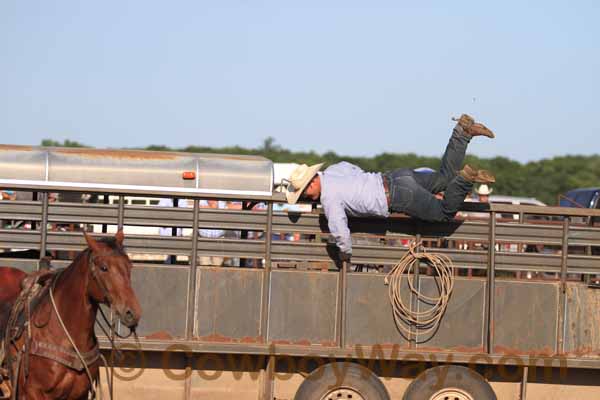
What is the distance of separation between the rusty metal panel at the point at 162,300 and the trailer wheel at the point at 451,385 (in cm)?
224

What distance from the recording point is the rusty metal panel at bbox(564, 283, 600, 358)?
843cm

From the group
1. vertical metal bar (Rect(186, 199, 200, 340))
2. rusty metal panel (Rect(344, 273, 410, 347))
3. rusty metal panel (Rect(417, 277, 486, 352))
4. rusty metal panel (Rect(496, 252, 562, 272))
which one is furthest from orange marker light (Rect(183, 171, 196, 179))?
rusty metal panel (Rect(496, 252, 562, 272))

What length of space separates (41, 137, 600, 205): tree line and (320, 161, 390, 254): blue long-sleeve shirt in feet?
104

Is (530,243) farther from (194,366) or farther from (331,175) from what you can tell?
(194,366)

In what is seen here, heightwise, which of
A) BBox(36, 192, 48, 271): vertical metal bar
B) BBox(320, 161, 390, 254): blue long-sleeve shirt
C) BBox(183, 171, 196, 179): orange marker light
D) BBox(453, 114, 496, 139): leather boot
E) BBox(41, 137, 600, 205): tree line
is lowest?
BBox(36, 192, 48, 271): vertical metal bar

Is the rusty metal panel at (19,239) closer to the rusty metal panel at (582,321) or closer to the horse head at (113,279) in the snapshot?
the horse head at (113,279)

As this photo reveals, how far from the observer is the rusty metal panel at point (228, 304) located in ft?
27.0

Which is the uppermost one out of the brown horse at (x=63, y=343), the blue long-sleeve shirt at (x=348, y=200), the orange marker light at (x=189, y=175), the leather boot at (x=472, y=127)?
the leather boot at (x=472, y=127)

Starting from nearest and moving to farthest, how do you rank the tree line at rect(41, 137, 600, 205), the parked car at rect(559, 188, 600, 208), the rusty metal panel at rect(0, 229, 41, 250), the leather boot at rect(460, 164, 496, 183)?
the leather boot at rect(460, 164, 496, 183) → the rusty metal panel at rect(0, 229, 41, 250) → the parked car at rect(559, 188, 600, 208) → the tree line at rect(41, 137, 600, 205)

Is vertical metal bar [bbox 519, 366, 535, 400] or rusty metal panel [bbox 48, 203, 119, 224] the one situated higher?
rusty metal panel [bbox 48, 203, 119, 224]

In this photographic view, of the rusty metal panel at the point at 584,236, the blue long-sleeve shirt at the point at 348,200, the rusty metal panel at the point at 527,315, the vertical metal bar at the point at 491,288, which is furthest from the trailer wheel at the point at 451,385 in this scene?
the rusty metal panel at the point at 584,236

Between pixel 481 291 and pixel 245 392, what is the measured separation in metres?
2.39

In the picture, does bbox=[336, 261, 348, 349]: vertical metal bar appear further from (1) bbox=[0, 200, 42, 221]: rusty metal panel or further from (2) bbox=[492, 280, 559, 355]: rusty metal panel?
(1) bbox=[0, 200, 42, 221]: rusty metal panel

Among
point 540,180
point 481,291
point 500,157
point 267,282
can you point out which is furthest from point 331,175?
point 500,157
